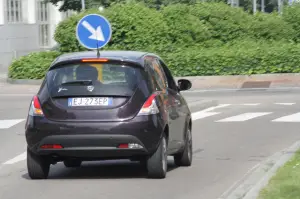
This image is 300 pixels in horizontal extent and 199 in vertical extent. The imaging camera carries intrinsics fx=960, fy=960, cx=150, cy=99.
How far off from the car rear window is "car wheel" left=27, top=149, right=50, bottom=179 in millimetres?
815

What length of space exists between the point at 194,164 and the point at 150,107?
2472 mm

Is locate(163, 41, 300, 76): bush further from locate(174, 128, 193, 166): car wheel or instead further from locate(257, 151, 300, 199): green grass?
locate(257, 151, 300, 199): green grass

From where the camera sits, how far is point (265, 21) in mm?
36812

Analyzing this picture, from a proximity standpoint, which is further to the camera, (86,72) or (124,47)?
(124,47)

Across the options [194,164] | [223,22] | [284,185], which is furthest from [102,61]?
[223,22]

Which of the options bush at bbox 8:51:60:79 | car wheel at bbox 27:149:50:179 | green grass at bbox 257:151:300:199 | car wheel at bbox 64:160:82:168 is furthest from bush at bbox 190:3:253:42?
car wheel at bbox 27:149:50:179

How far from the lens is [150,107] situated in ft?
36.8

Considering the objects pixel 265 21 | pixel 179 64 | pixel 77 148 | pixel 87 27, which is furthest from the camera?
pixel 265 21

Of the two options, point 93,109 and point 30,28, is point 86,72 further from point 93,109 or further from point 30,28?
point 30,28

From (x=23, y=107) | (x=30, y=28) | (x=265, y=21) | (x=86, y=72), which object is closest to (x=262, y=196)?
(x=86, y=72)

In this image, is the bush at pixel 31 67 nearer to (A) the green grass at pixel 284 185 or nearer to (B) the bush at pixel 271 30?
(B) the bush at pixel 271 30

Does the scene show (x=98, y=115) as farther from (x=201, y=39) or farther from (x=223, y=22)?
(x=223, y=22)

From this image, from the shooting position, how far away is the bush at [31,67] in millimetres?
34000

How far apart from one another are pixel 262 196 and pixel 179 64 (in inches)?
955
